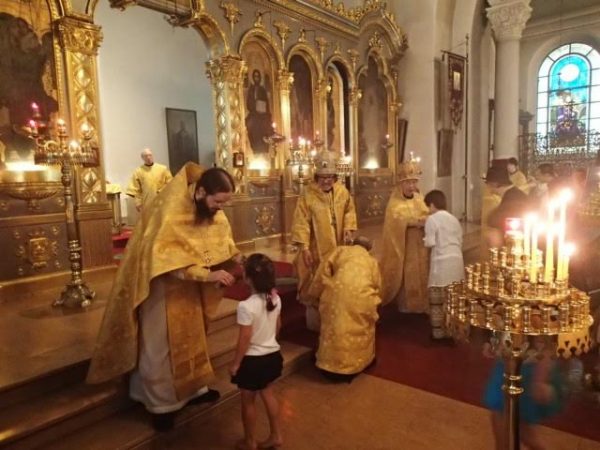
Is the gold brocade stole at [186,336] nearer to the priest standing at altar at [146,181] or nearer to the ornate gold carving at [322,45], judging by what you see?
the priest standing at altar at [146,181]

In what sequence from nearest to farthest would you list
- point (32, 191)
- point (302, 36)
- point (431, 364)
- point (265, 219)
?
point (431, 364) → point (32, 191) → point (265, 219) → point (302, 36)

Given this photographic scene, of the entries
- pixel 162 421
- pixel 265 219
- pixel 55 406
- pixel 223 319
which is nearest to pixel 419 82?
pixel 265 219

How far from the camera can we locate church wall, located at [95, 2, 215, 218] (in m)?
10.8

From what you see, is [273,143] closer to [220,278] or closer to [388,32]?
[388,32]

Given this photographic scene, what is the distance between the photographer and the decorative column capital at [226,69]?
7844 mm

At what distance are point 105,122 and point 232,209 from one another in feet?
15.7

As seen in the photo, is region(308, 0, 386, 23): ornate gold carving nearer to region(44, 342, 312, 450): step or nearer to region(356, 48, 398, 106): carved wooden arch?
region(356, 48, 398, 106): carved wooden arch

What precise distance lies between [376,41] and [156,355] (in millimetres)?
10537

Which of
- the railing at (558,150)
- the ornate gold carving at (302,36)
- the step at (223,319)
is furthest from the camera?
the railing at (558,150)

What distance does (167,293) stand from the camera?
2990mm

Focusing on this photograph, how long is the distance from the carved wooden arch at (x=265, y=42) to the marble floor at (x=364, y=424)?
20.8 ft

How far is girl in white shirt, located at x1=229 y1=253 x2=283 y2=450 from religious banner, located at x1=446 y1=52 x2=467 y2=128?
438 inches

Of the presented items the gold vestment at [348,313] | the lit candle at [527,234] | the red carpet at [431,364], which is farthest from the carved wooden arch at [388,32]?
the lit candle at [527,234]

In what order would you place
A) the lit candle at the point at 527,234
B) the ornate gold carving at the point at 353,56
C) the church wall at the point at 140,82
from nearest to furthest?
1. the lit candle at the point at 527,234
2. the ornate gold carving at the point at 353,56
3. the church wall at the point at 140,82
